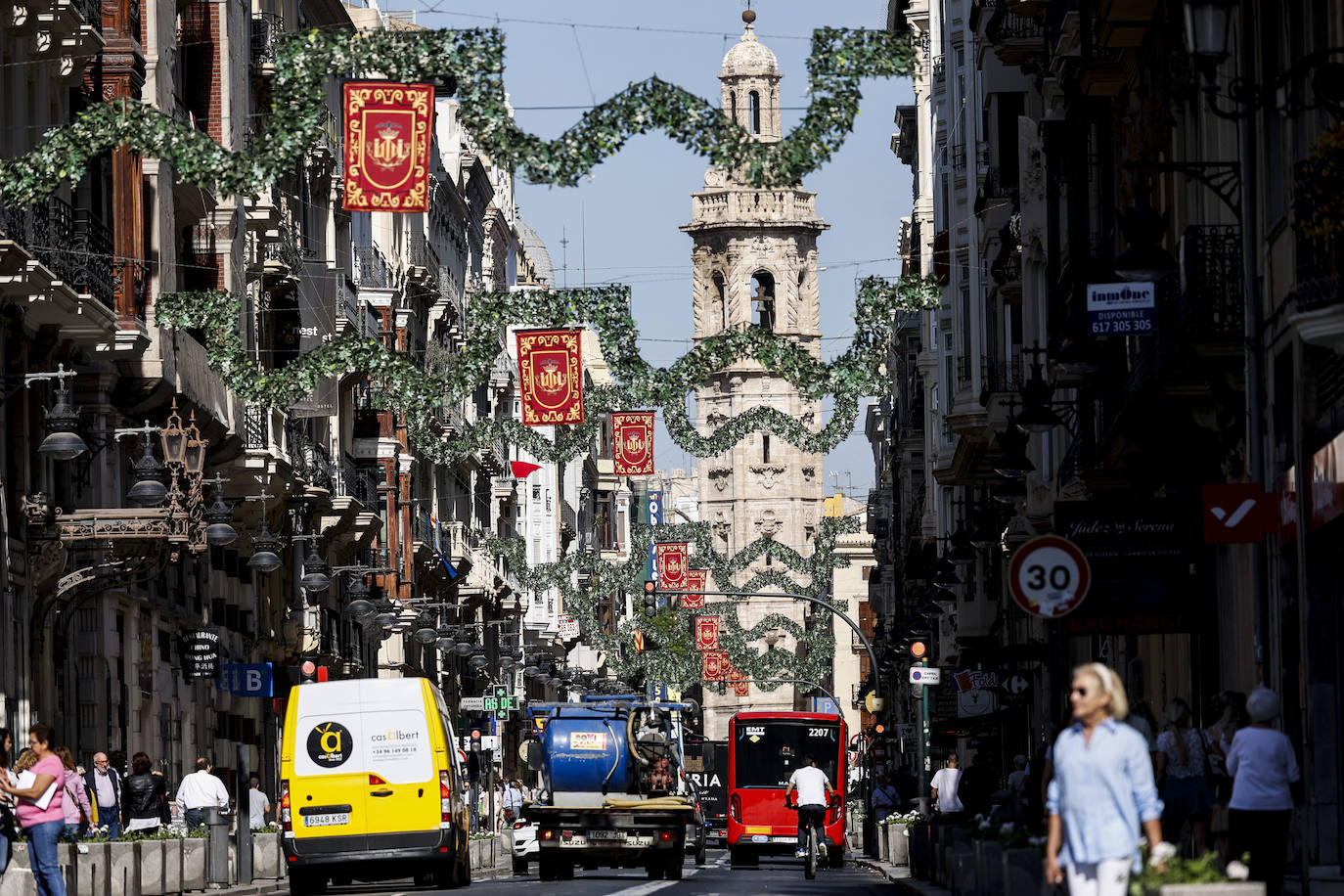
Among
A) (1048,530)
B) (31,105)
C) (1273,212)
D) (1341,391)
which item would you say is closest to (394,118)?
(31,105)

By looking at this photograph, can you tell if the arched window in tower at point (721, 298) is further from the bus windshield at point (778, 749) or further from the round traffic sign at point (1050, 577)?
the round traffic sign at point (1050, 577)

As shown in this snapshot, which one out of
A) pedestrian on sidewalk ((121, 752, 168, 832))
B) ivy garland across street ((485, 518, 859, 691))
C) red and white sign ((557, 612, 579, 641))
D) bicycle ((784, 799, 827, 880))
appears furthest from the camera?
red and white sign ((557, 612, 579, 641))

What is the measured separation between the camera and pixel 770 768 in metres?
60.5

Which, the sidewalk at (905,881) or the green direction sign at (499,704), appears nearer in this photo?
the sidewalk at (905,881)

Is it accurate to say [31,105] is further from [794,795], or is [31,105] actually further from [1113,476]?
[794,795]

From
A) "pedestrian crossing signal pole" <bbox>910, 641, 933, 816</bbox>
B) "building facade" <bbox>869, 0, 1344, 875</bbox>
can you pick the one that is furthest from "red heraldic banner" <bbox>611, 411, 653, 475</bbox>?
"building facade" <bbox>869, 0, 1344, 875</bbox>

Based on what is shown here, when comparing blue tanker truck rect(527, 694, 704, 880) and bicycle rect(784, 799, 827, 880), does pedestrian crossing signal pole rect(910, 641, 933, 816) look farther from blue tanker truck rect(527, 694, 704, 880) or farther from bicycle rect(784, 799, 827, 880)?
blue tanker truck rect(527, 694, 704, 880)

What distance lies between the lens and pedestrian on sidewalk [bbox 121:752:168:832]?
104 feet

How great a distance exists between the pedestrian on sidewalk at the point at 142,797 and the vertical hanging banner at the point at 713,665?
90.3 metres

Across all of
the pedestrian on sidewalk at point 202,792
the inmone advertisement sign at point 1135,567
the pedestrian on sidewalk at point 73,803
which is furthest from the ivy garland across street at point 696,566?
the inmone advertisement sign at point 1135,567

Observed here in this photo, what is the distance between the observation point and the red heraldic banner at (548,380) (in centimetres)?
5647

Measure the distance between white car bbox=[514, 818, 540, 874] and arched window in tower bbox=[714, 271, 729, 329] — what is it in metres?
105

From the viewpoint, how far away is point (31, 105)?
34.4 meters

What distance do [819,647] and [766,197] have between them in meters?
52.0
